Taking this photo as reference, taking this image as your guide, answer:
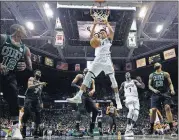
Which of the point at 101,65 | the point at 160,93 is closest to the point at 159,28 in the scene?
the point at 160,93

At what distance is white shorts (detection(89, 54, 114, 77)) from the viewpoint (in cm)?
643

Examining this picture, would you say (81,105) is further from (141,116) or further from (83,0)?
(141,116)

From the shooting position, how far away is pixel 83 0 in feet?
32.9

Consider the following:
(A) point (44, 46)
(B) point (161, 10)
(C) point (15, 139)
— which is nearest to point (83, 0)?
(C) point (15, 139)

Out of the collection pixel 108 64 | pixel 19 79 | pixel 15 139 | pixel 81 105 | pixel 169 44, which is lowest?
pixel 15 139

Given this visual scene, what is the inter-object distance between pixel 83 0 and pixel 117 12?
2.16 meters

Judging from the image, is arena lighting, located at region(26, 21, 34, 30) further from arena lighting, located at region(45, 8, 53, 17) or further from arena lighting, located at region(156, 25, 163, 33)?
arena lighting, located at region(156, 25, 163, 33)

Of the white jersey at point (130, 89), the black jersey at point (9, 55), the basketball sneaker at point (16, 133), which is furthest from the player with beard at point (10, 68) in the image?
the white jersey at point (130, 89)

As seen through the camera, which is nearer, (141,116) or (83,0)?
(83,0)

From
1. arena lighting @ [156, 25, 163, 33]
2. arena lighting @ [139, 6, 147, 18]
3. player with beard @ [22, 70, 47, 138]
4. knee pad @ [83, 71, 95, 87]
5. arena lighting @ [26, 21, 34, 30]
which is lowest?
player with beard @ [22, 70, 47, 138]

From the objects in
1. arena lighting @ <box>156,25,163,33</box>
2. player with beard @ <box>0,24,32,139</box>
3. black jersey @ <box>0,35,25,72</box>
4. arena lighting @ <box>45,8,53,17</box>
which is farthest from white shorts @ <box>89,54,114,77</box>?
arena lighting @ <box>156,25,163,33</box>

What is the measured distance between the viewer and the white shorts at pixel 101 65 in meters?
6.43

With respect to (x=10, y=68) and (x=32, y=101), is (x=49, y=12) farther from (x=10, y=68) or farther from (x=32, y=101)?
(x=10, y=68)

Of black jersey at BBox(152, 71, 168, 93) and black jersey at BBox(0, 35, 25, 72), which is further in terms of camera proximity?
black jersey at BBox(152, 71, 168, 93)
